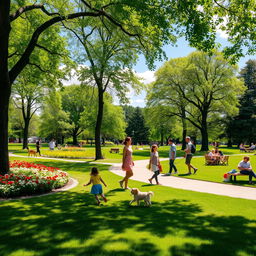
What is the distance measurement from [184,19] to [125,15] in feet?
8.14

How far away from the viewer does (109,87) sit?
24562 mm

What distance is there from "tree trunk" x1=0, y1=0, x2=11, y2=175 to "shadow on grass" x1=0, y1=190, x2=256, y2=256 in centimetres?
322

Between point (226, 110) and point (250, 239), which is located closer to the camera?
point (250, 239)

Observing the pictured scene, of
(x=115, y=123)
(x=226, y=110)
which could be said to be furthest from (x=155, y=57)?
(x=115, y=123)

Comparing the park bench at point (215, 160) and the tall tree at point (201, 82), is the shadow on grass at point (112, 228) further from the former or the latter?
the tall tree at point (201, 82)

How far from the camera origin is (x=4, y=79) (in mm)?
9758

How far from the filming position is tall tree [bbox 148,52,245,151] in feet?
123

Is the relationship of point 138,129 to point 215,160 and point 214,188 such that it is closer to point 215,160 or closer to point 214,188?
point 215,160

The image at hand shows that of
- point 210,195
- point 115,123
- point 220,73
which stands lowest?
point 210,195

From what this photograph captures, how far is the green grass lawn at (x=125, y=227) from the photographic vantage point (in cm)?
424

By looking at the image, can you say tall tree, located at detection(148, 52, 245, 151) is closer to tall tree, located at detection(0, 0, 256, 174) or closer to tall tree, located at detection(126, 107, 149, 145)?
tall tree, located at detection(0, 0, 256, 174)

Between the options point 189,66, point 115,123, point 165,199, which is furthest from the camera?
point 115,123

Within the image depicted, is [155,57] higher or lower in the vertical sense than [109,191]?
higher

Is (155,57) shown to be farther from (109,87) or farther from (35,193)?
(109,87)
